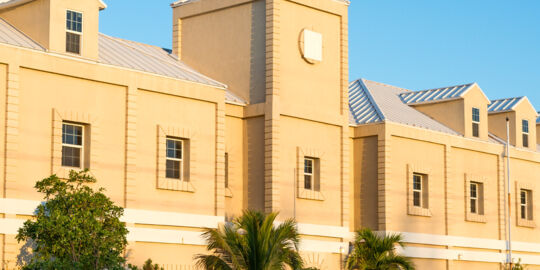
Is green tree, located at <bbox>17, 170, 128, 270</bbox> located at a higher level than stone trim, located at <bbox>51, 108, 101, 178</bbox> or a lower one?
lower

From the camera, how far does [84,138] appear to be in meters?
34.8

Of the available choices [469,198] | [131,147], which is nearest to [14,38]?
[131,147]

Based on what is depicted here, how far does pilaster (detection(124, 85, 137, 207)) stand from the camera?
116 ft

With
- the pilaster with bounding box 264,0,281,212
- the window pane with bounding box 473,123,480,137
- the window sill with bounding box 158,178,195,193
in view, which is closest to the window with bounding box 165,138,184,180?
the window sill with bounding box 158,178,195,193

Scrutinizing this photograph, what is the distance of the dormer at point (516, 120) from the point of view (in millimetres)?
54312

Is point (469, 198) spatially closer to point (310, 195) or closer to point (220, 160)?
point (310, 195)

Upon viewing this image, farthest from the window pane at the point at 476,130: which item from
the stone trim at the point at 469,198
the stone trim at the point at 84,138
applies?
the stone trim at the point at 84,138

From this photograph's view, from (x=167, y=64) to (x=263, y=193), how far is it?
6546 mm

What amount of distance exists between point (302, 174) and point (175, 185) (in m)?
6.41

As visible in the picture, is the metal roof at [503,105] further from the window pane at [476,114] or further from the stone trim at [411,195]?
the stone trim at [411,195]

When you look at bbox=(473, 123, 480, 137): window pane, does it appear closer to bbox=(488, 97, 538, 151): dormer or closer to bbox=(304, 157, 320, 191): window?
bbox=(488, 97, 538, 151): dormer

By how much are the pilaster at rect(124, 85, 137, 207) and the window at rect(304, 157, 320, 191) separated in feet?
29.5

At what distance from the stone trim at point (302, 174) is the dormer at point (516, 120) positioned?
1605 cm

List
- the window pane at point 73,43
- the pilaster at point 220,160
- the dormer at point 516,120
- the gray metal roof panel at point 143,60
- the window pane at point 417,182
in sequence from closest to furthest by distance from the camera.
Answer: the window pane at point 73,43 → the gray metal roof panel at point 143,60 → the pilaster at point 220,160 → the window pane at point 417,182 → the dormer at point 516,120
